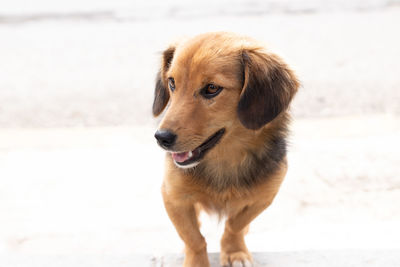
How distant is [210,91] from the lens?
246cm

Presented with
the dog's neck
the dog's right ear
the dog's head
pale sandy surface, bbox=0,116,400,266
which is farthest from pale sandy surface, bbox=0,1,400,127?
the dog's head

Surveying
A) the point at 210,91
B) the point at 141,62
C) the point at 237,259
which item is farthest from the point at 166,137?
the point at 141,62

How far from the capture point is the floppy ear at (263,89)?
249 centimetres

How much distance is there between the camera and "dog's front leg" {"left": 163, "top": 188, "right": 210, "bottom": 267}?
2811 millimetres

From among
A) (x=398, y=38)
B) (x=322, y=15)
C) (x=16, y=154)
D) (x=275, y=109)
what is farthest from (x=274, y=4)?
(x=275, y=109)

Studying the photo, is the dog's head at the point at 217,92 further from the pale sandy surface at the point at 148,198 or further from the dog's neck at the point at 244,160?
the pale sandy surface at the point at 148,198

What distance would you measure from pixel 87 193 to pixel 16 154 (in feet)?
4.45

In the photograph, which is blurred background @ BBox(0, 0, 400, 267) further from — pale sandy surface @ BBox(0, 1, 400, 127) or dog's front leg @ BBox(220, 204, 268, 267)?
dog's front leg @ BBox(220, 204, 268, 267)

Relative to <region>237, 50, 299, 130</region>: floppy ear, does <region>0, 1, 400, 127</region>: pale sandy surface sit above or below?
below

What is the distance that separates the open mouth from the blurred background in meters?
0.62

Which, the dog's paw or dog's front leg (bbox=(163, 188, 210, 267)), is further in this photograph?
the dog's paw

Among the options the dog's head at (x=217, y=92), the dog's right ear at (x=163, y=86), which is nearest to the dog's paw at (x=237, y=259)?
the dog's head at (x=217, y=92)

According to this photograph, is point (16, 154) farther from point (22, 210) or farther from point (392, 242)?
point (392, 242)

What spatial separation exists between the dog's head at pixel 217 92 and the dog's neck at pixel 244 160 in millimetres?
176
